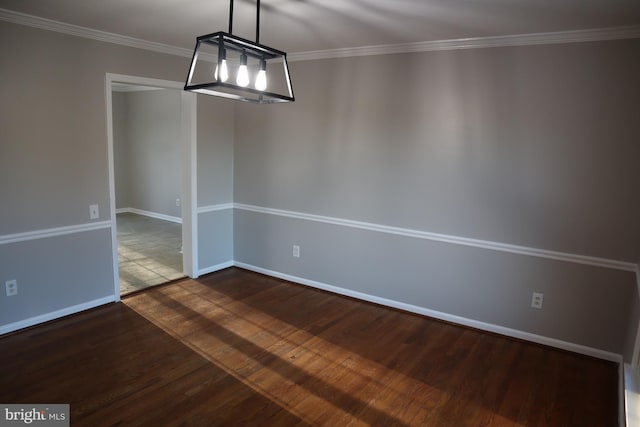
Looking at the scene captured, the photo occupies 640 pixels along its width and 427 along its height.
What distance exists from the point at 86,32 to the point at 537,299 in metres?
4.26

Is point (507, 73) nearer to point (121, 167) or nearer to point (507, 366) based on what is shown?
point (507, 366)

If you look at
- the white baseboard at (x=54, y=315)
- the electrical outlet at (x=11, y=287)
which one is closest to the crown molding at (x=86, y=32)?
the electrical outlet at (x=11, y=287)

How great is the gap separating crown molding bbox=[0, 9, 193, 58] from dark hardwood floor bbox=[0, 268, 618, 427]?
A: 2.37m

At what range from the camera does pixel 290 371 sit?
2844 mm

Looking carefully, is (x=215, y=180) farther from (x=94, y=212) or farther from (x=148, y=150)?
(x=148, y=150)

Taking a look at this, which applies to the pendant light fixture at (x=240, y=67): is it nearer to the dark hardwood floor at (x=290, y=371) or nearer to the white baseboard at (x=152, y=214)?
the dark hardwood floor at (x=290, y=371)

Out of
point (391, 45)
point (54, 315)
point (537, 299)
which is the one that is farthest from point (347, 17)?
point (54, 315)

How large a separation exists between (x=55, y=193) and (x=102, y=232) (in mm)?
527

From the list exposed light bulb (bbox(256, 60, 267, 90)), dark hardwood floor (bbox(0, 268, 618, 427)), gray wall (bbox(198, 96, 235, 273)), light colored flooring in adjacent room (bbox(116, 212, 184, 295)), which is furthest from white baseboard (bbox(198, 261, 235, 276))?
exposed light bulb (bbox(256, 60, 267, 90))

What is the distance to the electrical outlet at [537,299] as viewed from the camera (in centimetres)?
323

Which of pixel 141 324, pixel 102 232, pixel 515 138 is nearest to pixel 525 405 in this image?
pixel 515 138

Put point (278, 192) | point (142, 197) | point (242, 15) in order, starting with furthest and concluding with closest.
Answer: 1. point (142, 197)
2. point (278, 192)
3. point (242, 15)

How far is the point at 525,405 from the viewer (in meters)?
2.55

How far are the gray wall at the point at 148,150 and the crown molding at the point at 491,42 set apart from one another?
3882 mm
